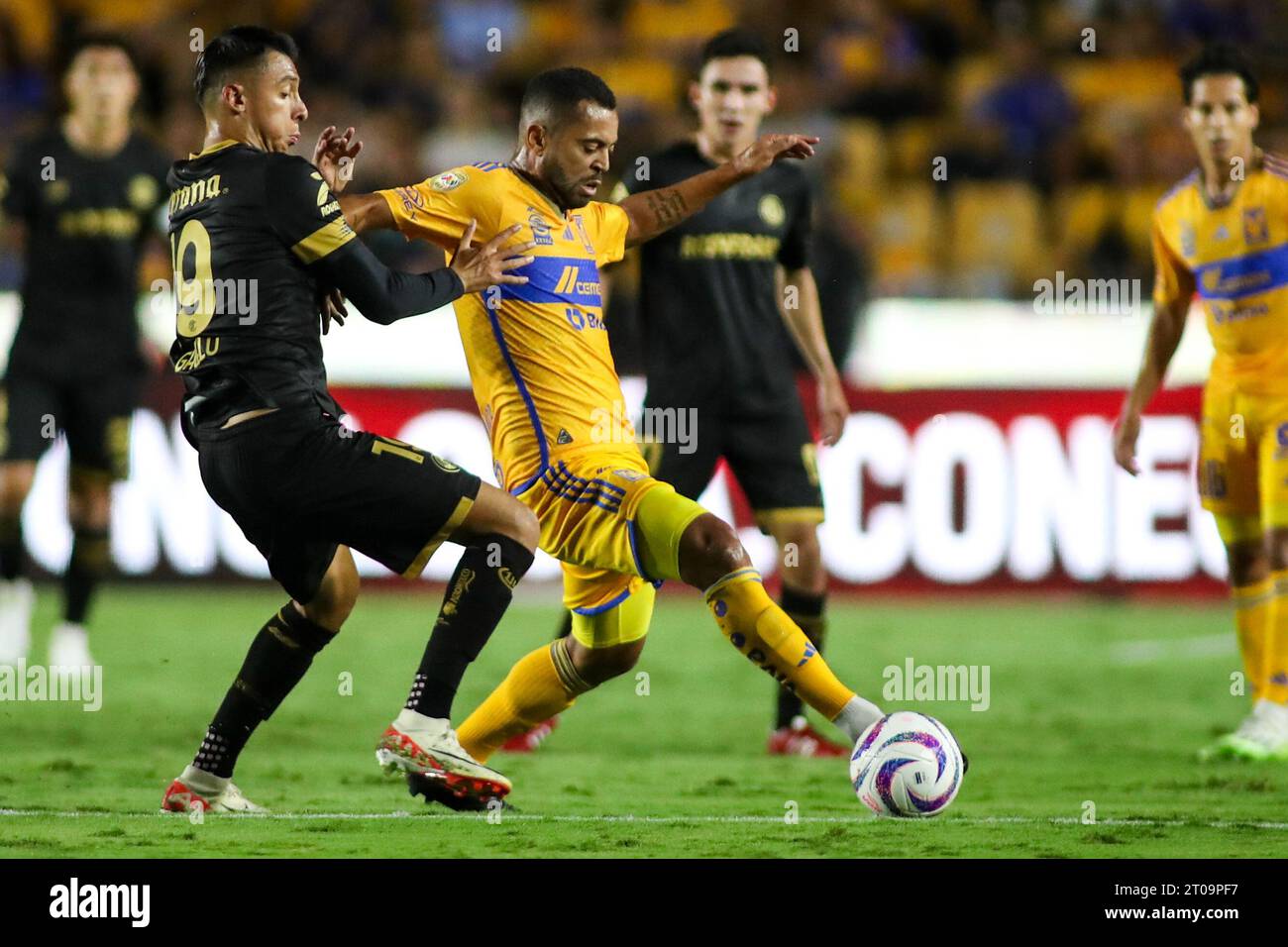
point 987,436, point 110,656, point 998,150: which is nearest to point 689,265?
point 110,656

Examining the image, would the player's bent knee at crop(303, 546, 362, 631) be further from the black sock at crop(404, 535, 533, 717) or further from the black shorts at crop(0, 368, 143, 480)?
the black shorts at crop(0, 368, 143, 480)

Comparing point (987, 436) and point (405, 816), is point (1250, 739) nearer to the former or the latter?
point (405, 816)

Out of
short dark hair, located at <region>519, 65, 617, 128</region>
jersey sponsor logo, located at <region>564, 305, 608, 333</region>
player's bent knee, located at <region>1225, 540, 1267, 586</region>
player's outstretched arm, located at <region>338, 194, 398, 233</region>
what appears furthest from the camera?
player's bent knee, located at <region>1225, 540, 1267, 586</region>

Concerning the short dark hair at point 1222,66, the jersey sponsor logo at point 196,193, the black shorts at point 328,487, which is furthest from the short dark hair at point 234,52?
the short dark hair at point 1222,66

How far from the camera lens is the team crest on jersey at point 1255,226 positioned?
722cm

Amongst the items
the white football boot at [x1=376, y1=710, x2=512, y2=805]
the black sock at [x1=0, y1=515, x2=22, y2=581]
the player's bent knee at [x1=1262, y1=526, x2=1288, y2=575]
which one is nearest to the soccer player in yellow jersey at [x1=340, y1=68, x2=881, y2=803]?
the white football boot at [x1=376, y1=710, x2=512, y2=805]

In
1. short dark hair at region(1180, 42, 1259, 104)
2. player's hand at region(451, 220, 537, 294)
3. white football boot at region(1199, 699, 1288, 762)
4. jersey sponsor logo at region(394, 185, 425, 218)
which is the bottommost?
white football boot at region(1199, 699, 1288, 762)

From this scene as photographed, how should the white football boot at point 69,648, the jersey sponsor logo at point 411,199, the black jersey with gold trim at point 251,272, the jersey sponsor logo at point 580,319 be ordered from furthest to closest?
the white football boot at point 69,648 → the jersey sponsor logo at point 580,319 → the jersey sponsor logo at point 411,199 → the black jersey with gold trim at point 251,272

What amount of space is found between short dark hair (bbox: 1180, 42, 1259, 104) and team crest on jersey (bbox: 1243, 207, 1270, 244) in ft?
1.44

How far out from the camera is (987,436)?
11789 mm

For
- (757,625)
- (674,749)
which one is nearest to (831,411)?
(674,749)

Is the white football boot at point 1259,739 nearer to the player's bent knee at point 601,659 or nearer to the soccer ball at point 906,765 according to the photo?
the soccer ball at point 906,765

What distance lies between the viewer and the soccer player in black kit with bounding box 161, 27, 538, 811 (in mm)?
5043
